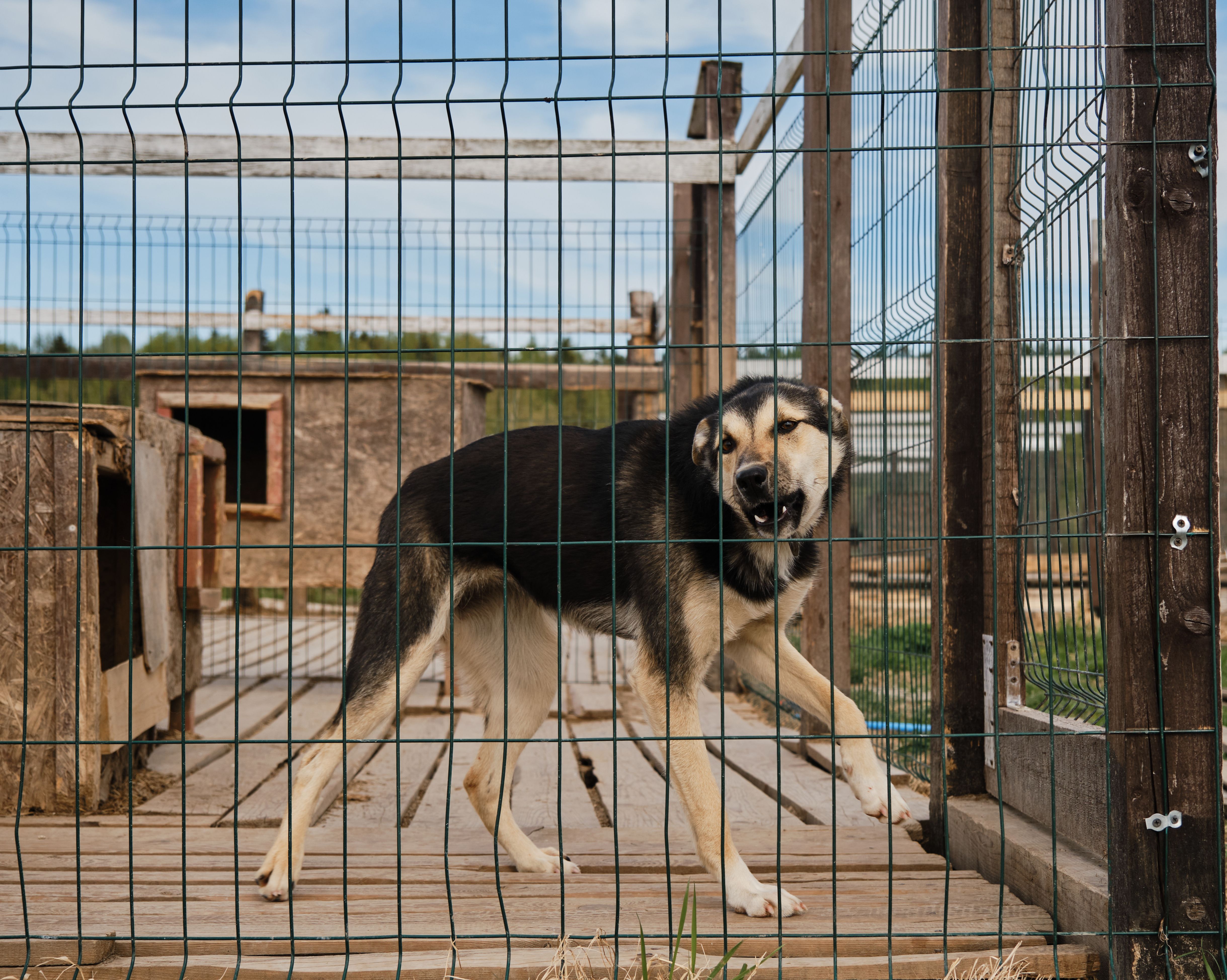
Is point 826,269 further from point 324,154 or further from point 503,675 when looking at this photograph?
point 324,154

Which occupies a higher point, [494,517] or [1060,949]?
[494,517]

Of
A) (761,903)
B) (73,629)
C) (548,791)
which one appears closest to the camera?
(761,903)

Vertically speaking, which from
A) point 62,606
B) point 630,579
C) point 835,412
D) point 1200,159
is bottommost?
point 62,606

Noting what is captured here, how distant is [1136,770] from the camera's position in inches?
96.3

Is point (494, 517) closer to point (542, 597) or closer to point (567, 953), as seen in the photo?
point (542, 597)

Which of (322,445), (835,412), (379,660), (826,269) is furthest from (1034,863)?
(322,445)

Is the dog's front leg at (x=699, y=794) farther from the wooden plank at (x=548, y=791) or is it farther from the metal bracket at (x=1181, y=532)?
the metal bracket at (x=1181, y=532)

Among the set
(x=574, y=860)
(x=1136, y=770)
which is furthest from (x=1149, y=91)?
(x=574, y=860)

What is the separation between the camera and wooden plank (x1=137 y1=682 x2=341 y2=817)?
4129 millimetres

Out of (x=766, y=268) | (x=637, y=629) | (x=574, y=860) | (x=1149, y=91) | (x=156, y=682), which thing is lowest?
(x=574, y=860)

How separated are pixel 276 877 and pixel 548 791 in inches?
68.2

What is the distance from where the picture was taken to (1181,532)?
246 cm

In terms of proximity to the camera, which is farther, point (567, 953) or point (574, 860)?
point (574, 860)

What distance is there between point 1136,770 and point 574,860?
1752 mm
